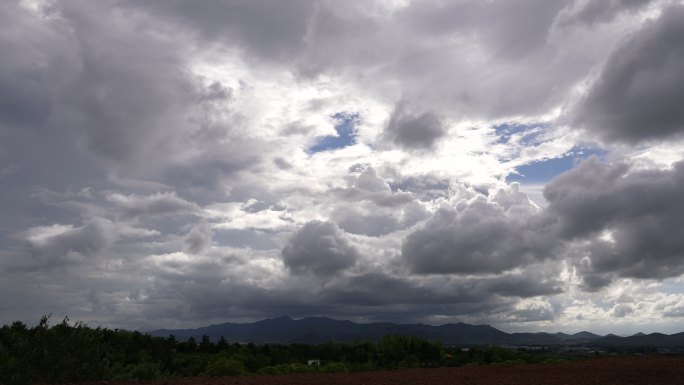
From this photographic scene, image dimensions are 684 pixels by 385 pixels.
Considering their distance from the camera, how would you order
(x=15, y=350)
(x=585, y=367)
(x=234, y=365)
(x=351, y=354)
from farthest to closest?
(x=351, y=354)
(x=234, y=365)
(x=585, y=367)
(x=15, y=350)

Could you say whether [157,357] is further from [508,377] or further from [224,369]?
[508,377]

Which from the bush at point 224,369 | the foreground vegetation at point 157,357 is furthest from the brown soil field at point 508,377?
the bush at point 224,369

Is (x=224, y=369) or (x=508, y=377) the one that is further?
(x=224, y=369)

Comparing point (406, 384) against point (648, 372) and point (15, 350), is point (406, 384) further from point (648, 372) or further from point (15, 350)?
point (15, 350)

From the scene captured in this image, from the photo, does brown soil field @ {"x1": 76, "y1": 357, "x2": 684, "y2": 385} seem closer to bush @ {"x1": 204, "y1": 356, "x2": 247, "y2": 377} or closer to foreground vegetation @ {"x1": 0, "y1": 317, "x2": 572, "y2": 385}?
foreground vegetation @ {"x1": 0, "y1": 317, "x2": 572, "y2": 385}

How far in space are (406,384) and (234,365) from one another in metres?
16.9

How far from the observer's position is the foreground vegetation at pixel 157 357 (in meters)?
22.3

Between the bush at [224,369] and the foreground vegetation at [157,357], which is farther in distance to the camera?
the bush at [224,369]

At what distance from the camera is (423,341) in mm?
56469

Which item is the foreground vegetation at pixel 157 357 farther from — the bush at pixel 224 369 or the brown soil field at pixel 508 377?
the brown soil field at pixel 508 377

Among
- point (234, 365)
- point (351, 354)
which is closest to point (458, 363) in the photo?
point (351, 354)

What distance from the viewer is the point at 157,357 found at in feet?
137

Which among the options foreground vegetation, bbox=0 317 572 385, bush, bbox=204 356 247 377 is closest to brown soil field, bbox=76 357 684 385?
foreground vegetation, bbox=0 317 572 385

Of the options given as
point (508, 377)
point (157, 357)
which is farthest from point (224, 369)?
point (508, 377)
